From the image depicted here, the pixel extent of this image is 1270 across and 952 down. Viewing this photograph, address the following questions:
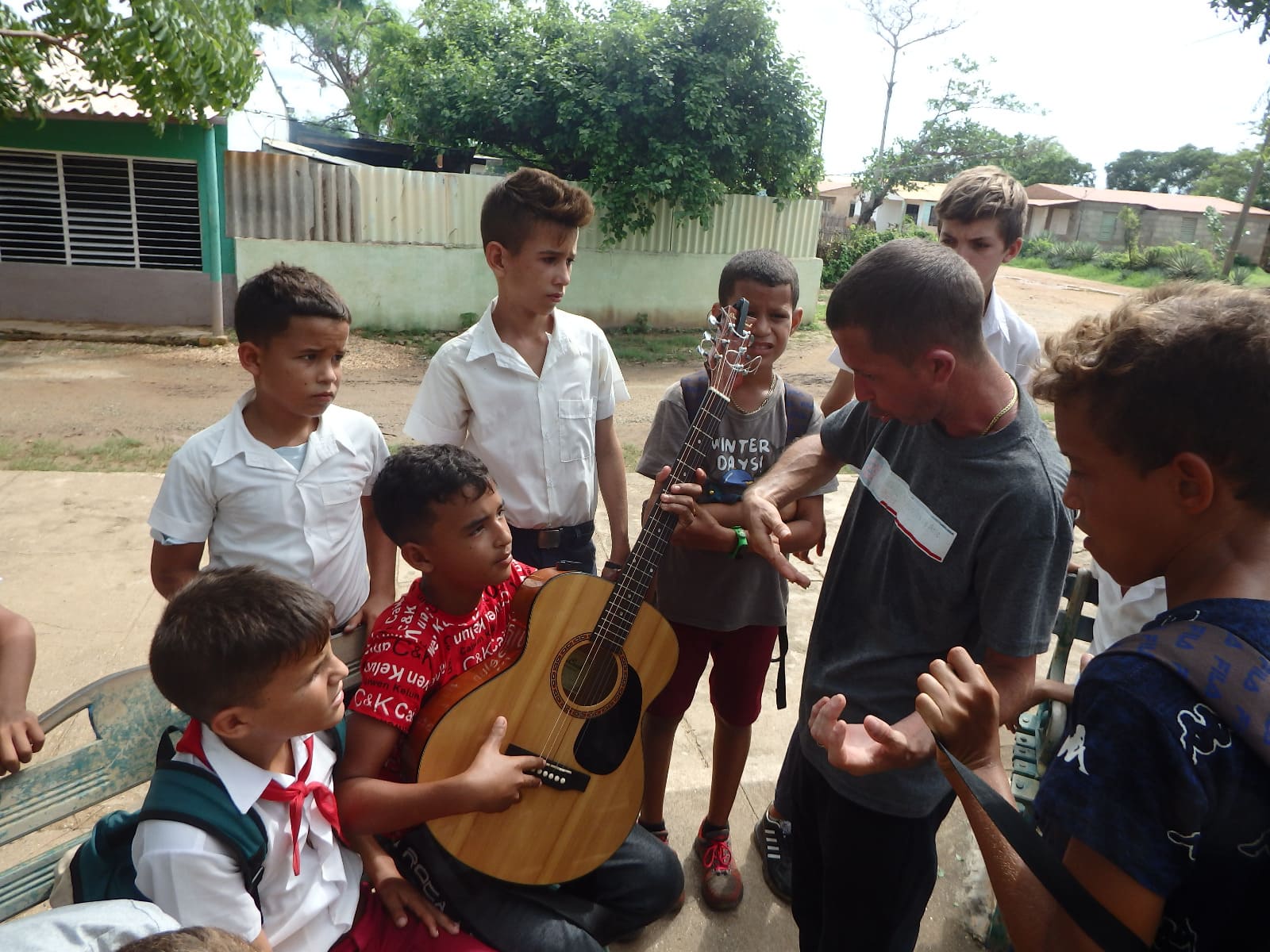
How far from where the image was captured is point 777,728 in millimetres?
3393

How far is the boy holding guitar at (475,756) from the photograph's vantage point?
176 centimetres

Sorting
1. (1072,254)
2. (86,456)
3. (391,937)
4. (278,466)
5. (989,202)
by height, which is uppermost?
(1072,254)

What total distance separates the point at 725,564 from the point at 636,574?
0.38 meters

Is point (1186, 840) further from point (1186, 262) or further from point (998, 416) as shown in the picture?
point (1186, 262)

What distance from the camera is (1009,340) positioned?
315cm

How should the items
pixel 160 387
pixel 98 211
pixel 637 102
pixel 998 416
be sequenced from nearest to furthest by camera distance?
1. pixel 998 416
2. pixel 160 387
3. pixel 98 211
4. pixel 637 102

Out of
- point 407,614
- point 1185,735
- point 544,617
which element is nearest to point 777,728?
point 544,617

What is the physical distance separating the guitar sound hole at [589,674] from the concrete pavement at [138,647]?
0.67 m

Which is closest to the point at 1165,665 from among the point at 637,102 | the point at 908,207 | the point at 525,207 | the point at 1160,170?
the point at 525,207

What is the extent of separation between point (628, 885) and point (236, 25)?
795 centimetres

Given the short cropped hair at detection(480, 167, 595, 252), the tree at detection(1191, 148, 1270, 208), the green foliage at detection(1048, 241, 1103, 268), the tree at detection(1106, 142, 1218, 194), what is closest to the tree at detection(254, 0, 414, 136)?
the short cropped hair at detection(480, 167, 595, 252)

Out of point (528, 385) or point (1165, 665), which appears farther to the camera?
point (528, 385)

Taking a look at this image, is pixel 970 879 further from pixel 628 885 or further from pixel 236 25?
pixel 236 25

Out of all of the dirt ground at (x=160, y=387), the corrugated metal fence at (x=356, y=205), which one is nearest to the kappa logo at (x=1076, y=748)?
the dirt ground at (x=160, y=387)
